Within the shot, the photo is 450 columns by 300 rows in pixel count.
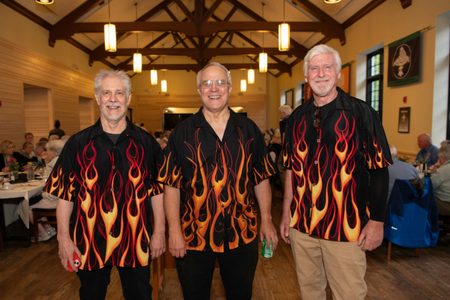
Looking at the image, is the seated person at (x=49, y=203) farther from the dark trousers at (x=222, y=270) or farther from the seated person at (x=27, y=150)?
the dark trousers at (x=222, y=270)

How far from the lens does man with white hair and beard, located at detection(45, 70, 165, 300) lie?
157 centimetres

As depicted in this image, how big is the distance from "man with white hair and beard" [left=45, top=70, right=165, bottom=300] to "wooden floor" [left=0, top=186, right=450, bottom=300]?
1.22 m

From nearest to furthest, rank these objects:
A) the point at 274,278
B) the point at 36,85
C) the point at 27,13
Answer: the point at 274,278 < the point at 27,13 < the point at 36,85

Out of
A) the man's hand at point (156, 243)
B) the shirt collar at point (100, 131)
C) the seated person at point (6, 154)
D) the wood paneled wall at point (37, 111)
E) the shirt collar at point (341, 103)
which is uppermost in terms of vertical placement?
the wood paneled wall at point (37, 111)

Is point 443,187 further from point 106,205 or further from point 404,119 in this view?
point 106,205

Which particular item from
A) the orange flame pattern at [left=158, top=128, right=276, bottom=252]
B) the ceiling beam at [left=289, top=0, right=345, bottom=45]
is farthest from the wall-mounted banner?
the orange flame pattern at [left=158, top=128, right=276, bottom=252]

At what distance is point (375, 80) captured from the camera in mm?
7457

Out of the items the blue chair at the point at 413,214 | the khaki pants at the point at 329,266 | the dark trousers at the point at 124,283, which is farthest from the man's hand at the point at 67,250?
the blue chair at the point at 413,214

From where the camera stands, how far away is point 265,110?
16.6 meters

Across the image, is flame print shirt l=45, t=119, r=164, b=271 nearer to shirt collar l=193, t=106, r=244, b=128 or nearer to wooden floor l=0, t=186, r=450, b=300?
shirt collar l=193, t=106, r=244, b=128

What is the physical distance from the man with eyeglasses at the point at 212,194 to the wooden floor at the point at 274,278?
4.00 ft

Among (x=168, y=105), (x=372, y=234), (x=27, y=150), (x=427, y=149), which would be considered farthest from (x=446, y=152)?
(x=168, y=105)

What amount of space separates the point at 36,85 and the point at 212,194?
8411mm

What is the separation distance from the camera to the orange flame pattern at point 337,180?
1.51 m
